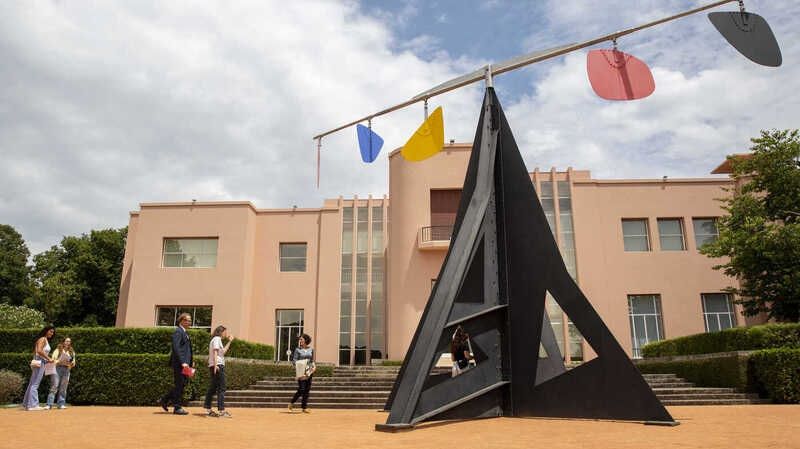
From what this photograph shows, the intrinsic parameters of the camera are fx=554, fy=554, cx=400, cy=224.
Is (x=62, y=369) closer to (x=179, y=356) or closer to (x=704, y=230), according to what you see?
(x=179, y=356)

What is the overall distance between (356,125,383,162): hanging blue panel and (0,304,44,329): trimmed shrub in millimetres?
20914

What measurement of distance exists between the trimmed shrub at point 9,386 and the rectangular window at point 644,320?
65.3 ft

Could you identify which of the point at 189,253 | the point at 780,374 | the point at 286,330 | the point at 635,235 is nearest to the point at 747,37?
the point at 780,374

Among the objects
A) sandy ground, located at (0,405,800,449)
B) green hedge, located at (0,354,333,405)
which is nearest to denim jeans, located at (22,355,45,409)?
green hedge, located at (0,354,333,405)

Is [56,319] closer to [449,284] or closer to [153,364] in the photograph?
[153,364]

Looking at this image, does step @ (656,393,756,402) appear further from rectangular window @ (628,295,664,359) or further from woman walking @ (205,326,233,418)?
woman walking @ (205,326,233,418)

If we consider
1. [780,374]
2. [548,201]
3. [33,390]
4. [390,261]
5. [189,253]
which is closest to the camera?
[33,390]

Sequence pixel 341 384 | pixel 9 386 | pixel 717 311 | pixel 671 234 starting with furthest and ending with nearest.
Result: pixel 671 234
pixel 717 311
pixel 341 384
pixel 9 386

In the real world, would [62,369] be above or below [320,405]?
above

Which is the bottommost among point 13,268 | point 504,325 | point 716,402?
point 716,402

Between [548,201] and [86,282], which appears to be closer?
[548,201]

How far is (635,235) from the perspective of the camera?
22672 millimetres

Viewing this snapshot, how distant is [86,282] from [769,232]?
129 ft

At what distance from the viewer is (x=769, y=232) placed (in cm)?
1614
